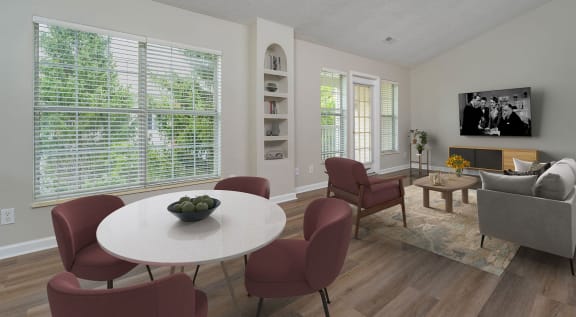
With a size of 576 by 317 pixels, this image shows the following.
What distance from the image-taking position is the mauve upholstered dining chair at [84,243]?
1.50 meters

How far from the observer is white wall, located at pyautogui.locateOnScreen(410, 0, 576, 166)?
5191mm

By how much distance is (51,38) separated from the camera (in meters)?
2.73

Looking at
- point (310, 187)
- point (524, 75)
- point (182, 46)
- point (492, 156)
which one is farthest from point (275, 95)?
point (524, 75)

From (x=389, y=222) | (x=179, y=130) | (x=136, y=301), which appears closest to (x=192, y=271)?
(x=136, y=301)

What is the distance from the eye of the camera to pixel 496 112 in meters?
5.95

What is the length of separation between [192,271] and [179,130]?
193 cm

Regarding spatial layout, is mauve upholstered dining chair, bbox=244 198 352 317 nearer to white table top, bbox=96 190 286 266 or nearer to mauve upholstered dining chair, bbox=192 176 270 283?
white table top, bbox=96 190 286 266

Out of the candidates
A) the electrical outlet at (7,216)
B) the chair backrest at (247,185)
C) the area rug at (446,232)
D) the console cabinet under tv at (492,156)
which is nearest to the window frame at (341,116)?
the area rug at (446,232)

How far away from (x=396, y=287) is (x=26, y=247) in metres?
3.37

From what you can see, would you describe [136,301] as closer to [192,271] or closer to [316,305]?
[316,305]

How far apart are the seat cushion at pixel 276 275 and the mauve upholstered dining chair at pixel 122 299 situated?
0.51 metres

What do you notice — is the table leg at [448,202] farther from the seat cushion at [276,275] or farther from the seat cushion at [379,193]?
the seat cushion at [276,275]

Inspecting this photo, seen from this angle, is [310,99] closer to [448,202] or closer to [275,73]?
[275,73]

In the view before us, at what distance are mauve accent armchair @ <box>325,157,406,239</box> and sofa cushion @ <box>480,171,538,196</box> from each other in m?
0.84
